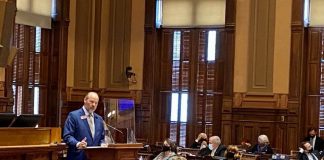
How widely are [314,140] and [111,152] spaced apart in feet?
22.3

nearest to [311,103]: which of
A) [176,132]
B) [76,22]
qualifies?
[176,132]

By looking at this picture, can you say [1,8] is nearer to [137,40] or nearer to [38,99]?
[38,99]

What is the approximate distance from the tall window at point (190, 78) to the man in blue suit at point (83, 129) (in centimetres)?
709

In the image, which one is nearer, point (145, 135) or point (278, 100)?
point (278, 100)

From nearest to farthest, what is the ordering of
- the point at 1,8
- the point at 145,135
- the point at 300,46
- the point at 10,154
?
1. the point at 10,154
2. the point at 1,8
3. the point at 300,46
4. the point at 145,135

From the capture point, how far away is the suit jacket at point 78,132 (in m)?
6.33

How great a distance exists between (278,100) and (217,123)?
1.42 m

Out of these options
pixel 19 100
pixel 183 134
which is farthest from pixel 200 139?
pixel 19 100

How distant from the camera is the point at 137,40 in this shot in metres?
14.0

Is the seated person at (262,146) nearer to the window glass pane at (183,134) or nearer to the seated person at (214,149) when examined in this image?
the seated person at (214,149)

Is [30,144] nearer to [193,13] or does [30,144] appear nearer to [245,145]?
[245,145]

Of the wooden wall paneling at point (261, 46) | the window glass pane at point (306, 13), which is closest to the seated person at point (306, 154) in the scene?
the wooden wall paneling at point (261, 46)

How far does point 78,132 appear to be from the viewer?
6461 millimetres

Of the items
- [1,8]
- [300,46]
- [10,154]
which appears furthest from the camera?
[300,46]
